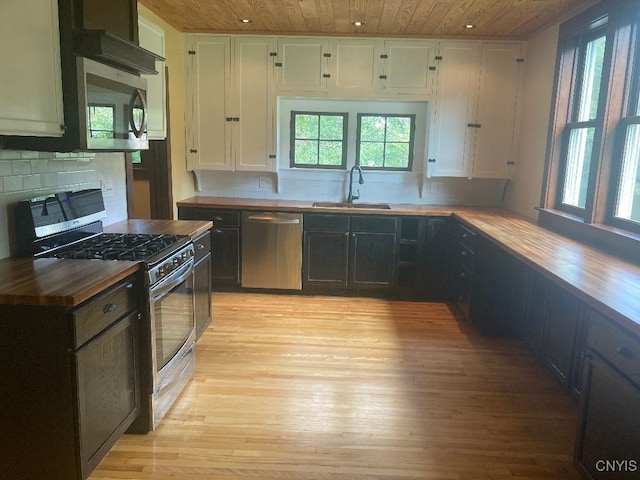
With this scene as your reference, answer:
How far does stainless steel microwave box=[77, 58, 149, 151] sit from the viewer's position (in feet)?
7.34

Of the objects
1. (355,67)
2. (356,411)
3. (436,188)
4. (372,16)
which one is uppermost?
(372,16)

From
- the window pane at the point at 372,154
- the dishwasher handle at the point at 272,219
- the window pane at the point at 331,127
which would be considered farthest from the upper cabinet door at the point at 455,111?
the dishwasher handle at the point at 272,219

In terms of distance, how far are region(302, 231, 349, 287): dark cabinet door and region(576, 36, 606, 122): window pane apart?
6.99 feet

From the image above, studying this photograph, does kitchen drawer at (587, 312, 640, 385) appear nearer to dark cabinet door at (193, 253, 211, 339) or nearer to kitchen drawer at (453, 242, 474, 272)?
kitchen drawer at (453, 242, 474, 272)

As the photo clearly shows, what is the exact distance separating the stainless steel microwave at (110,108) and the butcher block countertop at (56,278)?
552mm

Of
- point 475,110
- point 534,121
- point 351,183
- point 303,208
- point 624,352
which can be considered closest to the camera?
point 624,352

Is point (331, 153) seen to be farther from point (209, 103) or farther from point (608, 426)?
point (608, 426)

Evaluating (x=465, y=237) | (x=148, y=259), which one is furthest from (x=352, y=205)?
(x=148, y=259)

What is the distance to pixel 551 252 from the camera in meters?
2.84

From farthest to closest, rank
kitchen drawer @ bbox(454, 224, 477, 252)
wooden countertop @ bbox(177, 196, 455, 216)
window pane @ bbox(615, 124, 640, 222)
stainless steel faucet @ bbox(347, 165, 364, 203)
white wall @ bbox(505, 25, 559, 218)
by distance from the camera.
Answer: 1. stainless steel faucet @ bbox(347, 165, 364, 203)
2. wooden countertop @ bbox(177, 196, 455, 216)
3. white wall @ bbox(505, 25, 559, 218)
4. kitchen drawer @ bbox(454, 224, 477, 252)
5. window pane @ bbox(615, 124, 640, 222)

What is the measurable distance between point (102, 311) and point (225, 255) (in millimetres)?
2706

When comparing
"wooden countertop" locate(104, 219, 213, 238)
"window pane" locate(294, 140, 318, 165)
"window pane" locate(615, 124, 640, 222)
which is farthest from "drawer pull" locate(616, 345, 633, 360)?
"window pane" locate(294, 140, 318, 165)

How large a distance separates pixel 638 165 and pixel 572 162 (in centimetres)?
84

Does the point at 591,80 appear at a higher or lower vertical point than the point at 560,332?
higher
